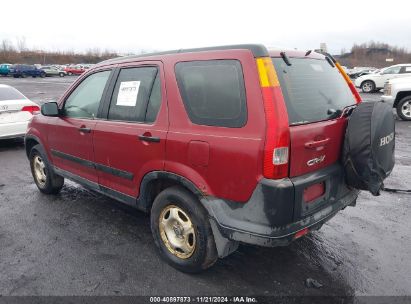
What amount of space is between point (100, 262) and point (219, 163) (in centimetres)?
158

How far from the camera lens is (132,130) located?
3.27 meters

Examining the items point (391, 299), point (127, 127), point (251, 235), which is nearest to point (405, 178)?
point (391, 299)

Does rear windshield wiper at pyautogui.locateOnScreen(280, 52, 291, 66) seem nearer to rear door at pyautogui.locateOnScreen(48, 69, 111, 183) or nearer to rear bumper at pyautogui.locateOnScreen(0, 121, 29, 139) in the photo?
rear door at pyautogui.locateOnScreen(48, 69, 111, 183)

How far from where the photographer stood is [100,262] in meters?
3.29

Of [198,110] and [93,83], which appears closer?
[198,110]

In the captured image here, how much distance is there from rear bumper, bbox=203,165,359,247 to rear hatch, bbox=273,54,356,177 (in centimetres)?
13

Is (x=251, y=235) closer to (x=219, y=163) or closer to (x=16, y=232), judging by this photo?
(x=219, y=163)

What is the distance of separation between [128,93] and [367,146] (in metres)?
2.18

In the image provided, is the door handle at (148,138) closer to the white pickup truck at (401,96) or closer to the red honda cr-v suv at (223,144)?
the red honda cr-v suv at (223,144)

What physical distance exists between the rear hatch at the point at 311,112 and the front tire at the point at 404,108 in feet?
31.2

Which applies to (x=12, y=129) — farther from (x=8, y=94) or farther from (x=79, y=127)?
(x=79, y=127)

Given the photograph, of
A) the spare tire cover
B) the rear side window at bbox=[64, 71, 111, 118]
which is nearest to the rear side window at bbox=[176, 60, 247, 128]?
the spare tire cover

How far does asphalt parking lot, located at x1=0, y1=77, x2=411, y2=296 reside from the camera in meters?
2.91

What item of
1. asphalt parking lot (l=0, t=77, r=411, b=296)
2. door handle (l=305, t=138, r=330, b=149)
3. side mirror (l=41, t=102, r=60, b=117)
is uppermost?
side mirror (l=41, t=102, r=60, b=117)
